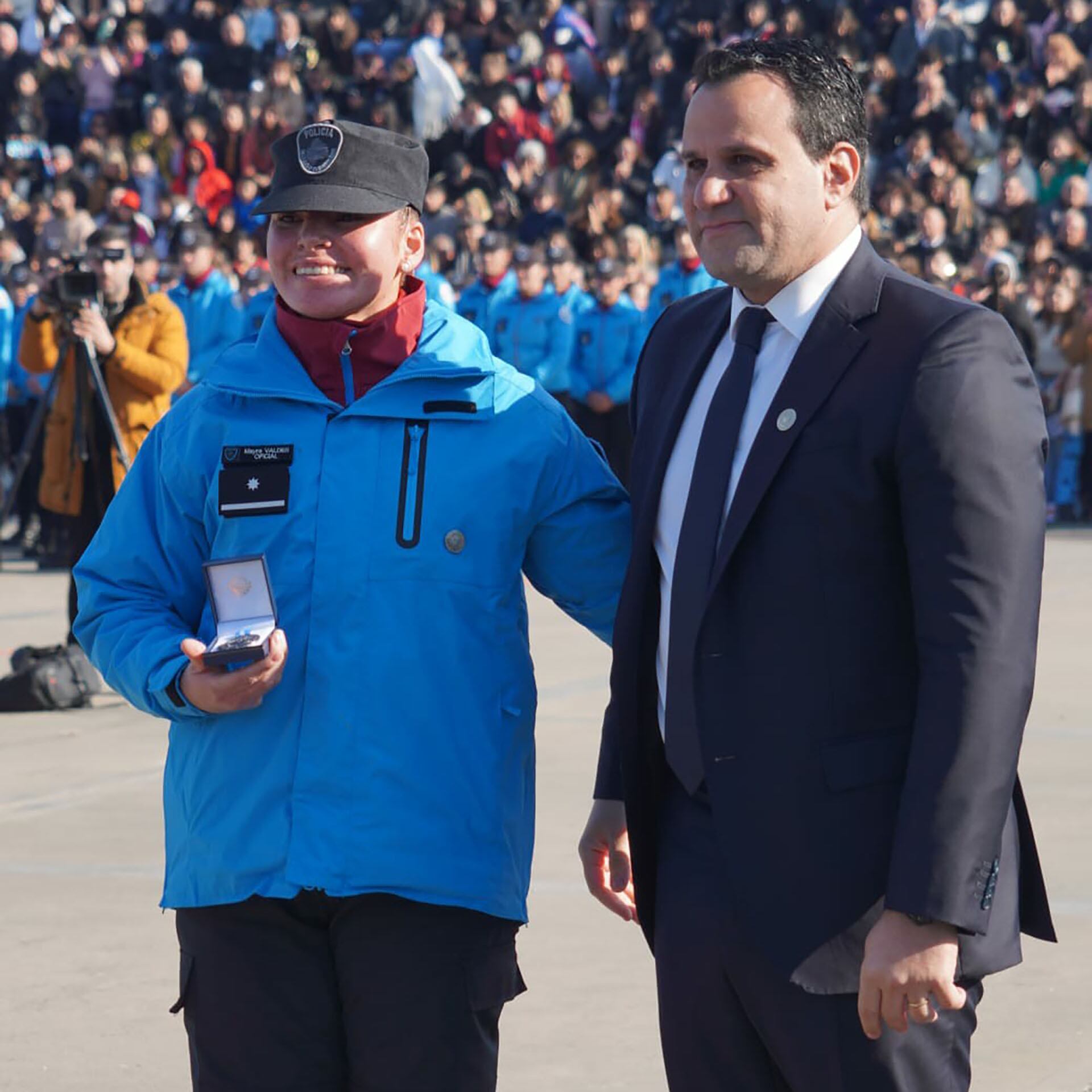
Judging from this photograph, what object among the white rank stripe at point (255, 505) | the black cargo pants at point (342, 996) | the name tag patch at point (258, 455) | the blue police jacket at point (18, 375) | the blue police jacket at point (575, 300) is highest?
the name tag patch at point (258, 455)

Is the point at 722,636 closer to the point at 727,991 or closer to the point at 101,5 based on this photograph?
the point at 727,991

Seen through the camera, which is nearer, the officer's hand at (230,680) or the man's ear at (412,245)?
the officer's hand at (230,680)

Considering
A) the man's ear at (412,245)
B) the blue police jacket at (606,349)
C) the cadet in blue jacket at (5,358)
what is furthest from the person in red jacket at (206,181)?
the man's ear at (412,245)

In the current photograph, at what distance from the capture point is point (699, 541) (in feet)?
A: 8.90

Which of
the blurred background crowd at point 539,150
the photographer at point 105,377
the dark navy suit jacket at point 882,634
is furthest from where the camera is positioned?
the blurred background crowd at point 539,150

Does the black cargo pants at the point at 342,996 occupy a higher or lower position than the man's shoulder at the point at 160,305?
higher

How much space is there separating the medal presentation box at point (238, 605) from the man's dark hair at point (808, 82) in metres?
0.86

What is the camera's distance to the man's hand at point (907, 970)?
2473 mm

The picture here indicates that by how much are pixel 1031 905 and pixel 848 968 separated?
30 cm

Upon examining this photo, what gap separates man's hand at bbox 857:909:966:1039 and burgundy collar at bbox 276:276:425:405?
1.06m

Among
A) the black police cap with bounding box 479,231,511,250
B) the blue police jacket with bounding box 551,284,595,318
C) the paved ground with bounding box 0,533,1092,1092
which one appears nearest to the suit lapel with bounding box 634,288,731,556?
the paved ground with bounding box 0,533,1092,1092

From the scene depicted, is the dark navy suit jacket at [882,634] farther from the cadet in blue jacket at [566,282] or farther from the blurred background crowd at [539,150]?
the cadet in blue jacket at [566,282]

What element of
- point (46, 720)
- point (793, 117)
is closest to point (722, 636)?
point (793, 117)

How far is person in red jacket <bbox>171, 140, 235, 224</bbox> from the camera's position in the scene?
20484 mm
